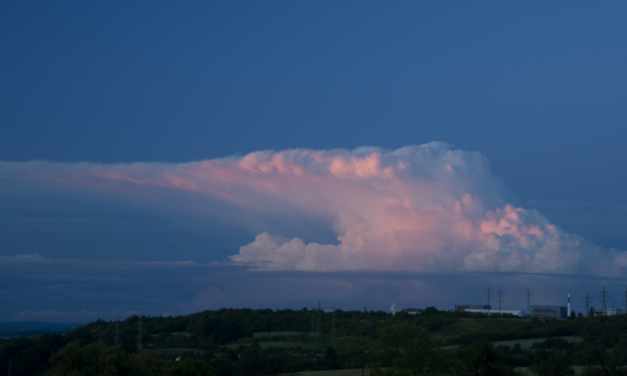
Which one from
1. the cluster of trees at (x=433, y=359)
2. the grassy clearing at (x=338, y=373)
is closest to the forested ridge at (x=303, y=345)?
the cluster of trees at (x=433, y=359)

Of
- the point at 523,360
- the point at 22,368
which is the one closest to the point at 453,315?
the point at 523,360

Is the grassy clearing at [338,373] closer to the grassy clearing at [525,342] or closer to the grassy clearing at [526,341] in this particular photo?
the grassy clearing at [525,342]

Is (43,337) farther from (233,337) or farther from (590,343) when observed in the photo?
(590,343)

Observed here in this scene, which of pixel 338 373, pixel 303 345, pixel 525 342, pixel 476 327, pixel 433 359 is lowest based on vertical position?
pixel 303 345

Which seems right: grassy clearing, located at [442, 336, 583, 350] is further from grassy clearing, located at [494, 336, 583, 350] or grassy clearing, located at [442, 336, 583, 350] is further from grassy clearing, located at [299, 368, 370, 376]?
grassy clearing, located at [299, 368, 370, 376]

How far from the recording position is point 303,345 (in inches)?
5846

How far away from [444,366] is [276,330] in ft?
434

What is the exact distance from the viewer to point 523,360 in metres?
100

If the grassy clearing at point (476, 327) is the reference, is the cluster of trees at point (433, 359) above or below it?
above

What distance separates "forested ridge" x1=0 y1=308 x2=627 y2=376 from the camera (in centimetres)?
5784

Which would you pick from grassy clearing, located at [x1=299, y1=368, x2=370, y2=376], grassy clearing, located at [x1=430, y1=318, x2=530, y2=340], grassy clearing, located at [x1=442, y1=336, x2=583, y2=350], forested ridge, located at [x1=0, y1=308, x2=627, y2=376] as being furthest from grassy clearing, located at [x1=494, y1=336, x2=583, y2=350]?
grassy clearing, located at [x1=299, y1=368, x2=370, y2=376]

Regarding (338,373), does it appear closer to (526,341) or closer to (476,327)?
(526,341)

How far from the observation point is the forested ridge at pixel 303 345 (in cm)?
5784

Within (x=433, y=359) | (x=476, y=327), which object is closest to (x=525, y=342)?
(x=476, y=327)
